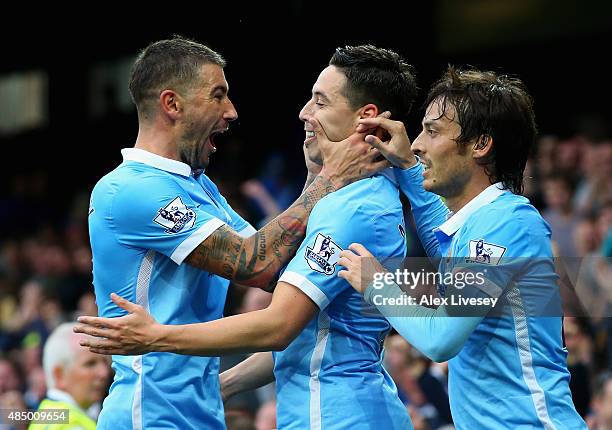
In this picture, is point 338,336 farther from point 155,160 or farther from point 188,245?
point 155,160

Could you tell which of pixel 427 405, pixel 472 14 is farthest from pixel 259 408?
pixel 472 14

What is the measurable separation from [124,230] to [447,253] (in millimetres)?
1147

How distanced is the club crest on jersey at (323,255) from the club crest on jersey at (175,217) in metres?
0.48

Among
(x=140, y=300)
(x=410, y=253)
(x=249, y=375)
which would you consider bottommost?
(x=410, y=253)

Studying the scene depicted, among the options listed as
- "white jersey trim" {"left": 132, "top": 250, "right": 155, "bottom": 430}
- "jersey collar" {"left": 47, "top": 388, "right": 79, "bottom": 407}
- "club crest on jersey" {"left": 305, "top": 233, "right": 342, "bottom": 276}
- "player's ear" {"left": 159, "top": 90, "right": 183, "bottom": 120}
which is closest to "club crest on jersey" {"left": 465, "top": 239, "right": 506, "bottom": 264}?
"club crest on jersey" {"left": 305, "top": 233, "right": 342, "bottom": 276}

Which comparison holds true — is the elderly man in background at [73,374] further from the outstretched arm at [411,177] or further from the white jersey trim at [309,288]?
the white jersey trim at [309,288]

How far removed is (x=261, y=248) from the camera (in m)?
3.91

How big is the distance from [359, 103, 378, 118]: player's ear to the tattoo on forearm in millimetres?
284

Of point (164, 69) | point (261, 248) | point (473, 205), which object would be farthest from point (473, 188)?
point (164, 69)

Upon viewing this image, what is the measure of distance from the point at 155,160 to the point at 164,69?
0.38 m

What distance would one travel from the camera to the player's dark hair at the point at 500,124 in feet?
12.3

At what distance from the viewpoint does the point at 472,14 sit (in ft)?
38.3

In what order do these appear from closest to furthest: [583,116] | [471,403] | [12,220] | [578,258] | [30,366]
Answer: [471,403] → [578,258] → [30,366] → [583,116] → [12,220]

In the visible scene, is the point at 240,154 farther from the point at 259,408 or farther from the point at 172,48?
the point at 172,48
